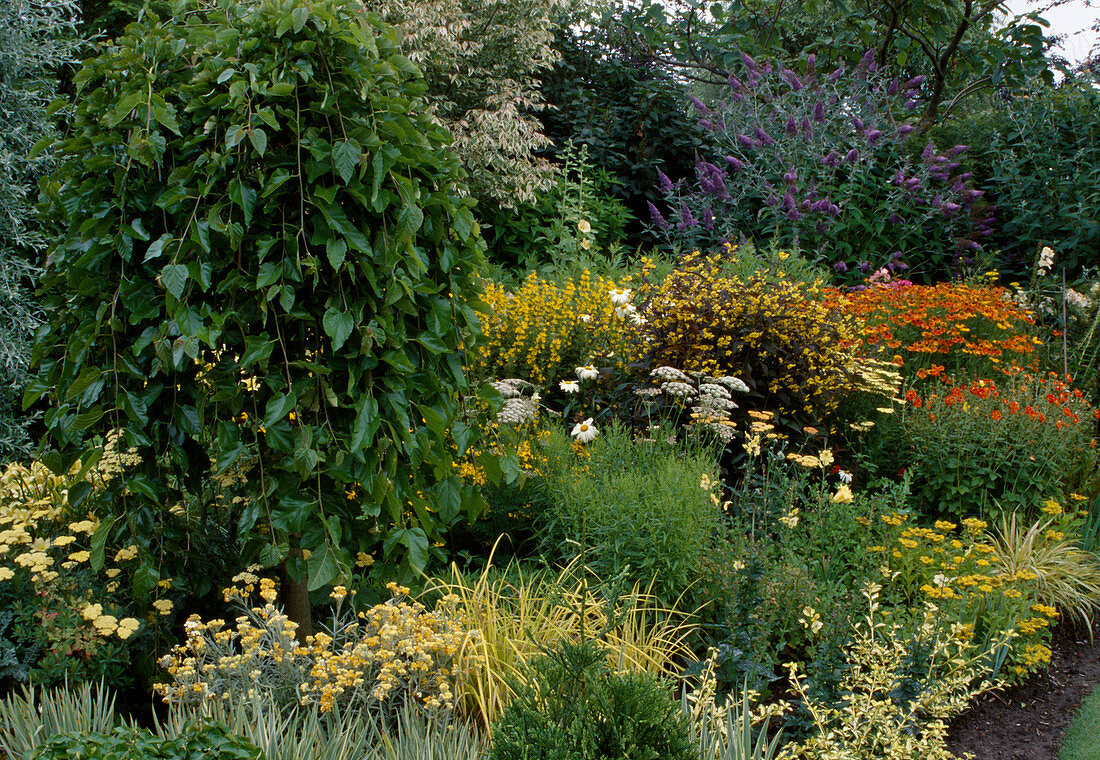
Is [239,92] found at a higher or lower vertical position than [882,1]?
lower

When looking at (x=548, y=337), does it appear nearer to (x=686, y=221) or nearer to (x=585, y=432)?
(x=585, y=432)

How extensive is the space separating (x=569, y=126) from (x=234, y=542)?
8746 millimetres

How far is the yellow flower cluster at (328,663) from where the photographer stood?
7.30 feet

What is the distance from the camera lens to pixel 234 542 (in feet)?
9.93

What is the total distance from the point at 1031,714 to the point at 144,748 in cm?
312

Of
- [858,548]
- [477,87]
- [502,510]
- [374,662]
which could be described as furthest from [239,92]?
[477,87]

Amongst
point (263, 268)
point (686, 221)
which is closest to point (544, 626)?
point (263, 268)

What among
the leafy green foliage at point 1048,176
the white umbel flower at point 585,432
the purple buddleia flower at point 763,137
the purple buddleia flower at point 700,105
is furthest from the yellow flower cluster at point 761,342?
the purple buddleia flower at point 700,105

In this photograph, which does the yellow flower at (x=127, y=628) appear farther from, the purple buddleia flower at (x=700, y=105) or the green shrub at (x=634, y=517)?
the purple buddleia flower at (x=700, y=105)

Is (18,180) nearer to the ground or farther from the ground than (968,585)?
farther from the ground

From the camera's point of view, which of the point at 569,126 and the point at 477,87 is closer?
the point at 477,87

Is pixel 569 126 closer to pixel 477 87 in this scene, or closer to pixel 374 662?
pixel 477 87

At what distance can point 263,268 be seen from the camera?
217cm

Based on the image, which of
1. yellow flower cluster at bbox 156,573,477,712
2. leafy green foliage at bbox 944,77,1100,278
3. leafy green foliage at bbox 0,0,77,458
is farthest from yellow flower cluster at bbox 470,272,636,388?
leafy green foliage at bbox 944,77,1100,278
